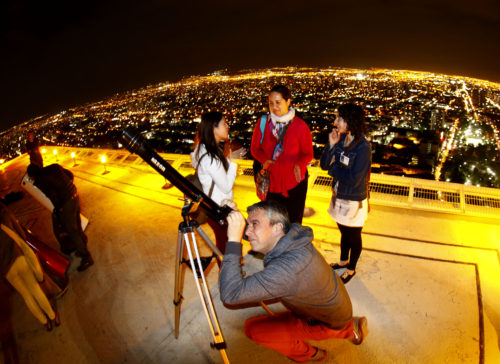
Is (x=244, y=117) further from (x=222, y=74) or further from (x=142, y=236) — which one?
(x=222, y=74)

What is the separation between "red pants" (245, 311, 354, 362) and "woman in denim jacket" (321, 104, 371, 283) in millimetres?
861

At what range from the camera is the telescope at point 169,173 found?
4.41ft

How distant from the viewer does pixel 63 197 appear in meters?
2.83

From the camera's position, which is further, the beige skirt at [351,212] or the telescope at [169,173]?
the beige skirt at [351,212]

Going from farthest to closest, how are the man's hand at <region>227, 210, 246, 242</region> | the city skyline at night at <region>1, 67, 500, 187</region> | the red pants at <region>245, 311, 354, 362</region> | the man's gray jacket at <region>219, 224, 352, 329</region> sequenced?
1. the city skyline at night at <region>1, 67, 500, 187</region>
2. the red pants at <region>245, 311, 354, 362</region>
3. the man's hand at <region>227, 210, 246, 242</region>
4. the man's gray jacket at <region>219, 224, 352, 329</region>

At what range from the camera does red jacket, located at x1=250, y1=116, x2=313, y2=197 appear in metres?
2.50

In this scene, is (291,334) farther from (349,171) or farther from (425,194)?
(425,194)

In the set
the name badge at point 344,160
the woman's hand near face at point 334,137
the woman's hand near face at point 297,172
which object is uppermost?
the woman's hand near face at point 334,137

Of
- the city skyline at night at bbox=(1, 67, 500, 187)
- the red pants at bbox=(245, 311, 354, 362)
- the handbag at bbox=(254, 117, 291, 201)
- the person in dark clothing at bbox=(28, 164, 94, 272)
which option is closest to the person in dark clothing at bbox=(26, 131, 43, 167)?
the person in dark clothing at bbox=(28, 164, 94, 272)

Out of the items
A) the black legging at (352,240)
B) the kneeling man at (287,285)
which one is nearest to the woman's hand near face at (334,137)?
the black legging at (352,240)

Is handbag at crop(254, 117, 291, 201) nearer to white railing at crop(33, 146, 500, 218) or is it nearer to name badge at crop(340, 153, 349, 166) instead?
name badge at crop(340, 153, 349, 166)

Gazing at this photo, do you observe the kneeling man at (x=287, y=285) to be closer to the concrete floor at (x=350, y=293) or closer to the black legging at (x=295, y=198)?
the concrete floor at (x=350, y=293)

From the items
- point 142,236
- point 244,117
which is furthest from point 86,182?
point 244,117

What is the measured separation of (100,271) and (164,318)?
1226 mm
